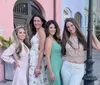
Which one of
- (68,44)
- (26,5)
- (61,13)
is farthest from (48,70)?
(61,13)

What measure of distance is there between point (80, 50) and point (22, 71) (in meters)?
0.99

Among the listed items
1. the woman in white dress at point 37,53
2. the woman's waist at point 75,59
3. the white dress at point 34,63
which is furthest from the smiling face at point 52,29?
the woman's waist at point 75,59

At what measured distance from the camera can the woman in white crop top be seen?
423cm

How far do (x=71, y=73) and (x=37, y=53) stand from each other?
2.00ft

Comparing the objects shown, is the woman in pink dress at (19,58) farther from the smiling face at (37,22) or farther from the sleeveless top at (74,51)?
the sleeveless top at (74,51)

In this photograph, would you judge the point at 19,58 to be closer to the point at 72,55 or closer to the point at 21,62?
the point at 21,62

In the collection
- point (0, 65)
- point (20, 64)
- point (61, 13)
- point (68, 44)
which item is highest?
point (61, 13)

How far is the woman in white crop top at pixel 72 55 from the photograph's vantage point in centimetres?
423

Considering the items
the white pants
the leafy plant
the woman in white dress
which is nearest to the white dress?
the woman in white dress

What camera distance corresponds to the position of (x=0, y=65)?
7.95 metres

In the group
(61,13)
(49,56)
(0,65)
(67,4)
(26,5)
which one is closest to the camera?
(49,56)

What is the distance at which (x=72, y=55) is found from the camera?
4.24 metres

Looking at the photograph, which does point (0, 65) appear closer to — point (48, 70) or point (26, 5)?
point (26, 5)

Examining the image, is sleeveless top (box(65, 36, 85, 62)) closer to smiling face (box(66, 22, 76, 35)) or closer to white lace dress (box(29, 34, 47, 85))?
smiling face (box(66, 22, 76, 35))
